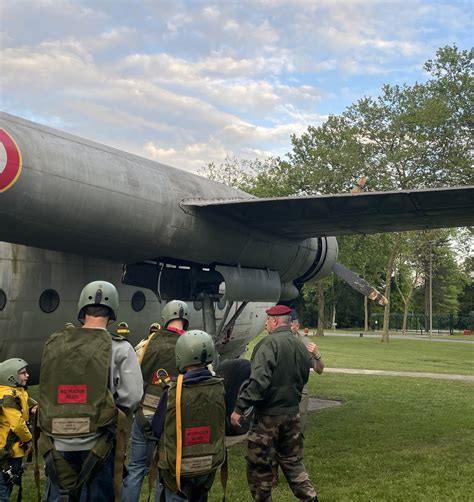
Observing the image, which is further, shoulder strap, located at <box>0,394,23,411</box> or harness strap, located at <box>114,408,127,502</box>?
shoulder strap, located at <box>0,394,23,411</box>

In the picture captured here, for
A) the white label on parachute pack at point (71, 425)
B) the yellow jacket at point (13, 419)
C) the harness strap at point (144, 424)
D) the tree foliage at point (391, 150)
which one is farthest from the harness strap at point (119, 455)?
the tree foliage at point (391, 150)

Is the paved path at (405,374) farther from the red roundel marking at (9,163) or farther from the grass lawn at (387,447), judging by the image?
the red roundel marking at (9,163)

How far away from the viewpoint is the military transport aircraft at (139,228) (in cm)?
746

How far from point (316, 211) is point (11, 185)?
16.7 feet

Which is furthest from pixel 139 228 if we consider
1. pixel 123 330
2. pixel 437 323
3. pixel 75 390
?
pixel 437 323

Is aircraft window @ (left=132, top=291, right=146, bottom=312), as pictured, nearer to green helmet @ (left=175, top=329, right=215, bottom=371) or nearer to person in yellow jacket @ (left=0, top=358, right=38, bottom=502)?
person in yellow jacket @ (left=0, top=358, right=38, bottom=502)

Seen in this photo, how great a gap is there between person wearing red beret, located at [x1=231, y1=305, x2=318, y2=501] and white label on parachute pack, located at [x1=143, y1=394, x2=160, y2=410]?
91cm

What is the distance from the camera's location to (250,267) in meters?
10.9

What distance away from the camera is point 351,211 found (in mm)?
9898

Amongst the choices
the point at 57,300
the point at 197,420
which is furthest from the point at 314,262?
the point at 197,420

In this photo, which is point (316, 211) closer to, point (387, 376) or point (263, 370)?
point (263, 370)

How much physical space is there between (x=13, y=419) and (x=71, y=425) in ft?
4.74

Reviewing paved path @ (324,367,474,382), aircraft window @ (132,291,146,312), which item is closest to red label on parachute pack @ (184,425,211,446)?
aircraft window @ (132,291,146,312)

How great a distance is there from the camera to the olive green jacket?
249 inches
